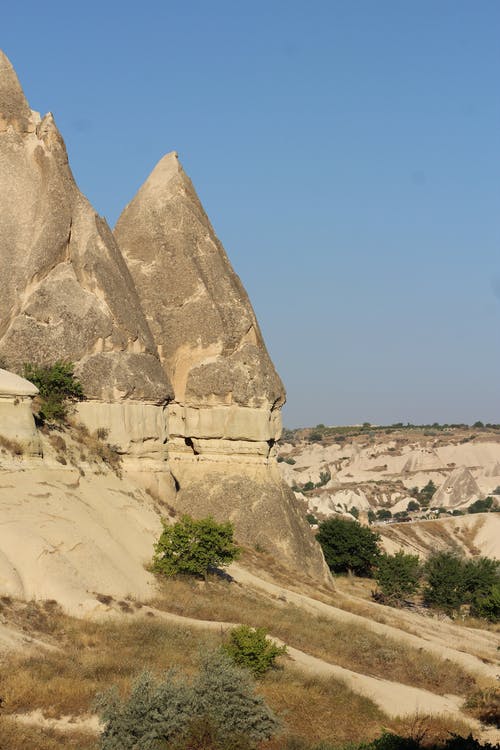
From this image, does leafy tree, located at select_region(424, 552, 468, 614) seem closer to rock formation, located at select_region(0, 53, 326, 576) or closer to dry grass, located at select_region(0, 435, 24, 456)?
rock formation, located at select_region(0, 53, 326, 576)

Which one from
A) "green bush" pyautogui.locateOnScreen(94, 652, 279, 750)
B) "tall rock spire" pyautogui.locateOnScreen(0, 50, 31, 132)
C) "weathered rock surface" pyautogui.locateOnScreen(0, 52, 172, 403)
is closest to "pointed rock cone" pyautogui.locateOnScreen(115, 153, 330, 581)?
"weathered rock surface" pyautogui.locateOnScreen(0, 52, 172, 403)

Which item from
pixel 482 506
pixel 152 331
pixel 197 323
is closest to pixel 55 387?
pixel 152 331

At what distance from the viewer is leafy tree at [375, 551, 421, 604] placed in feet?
117

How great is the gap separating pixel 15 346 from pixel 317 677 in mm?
14371

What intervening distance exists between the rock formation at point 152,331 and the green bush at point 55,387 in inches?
15.0

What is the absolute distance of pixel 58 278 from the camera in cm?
2884

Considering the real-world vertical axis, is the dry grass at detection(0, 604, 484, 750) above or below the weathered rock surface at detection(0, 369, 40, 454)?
below

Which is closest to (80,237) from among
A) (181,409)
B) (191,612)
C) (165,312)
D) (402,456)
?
(165,312)

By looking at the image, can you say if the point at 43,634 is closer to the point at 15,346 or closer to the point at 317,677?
the point at 317,677

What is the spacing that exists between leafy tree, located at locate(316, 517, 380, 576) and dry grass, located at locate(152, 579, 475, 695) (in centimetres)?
1711

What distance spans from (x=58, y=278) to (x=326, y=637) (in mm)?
13285

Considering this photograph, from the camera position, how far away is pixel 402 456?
130m

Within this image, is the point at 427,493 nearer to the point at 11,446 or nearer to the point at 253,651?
the point at 11,446

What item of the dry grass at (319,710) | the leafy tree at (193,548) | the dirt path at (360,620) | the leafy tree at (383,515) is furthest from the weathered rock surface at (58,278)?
the leafy tree at (383,515)
